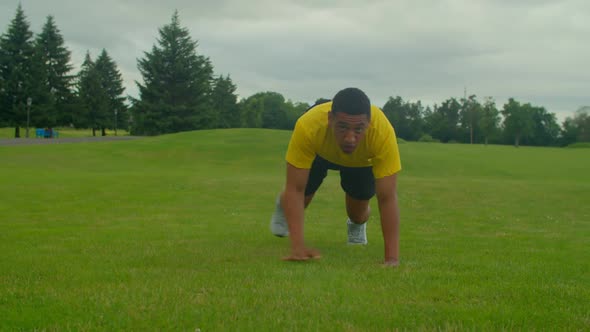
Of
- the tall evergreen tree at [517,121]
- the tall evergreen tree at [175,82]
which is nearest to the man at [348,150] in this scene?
the tall evergreen tree at [175,82]

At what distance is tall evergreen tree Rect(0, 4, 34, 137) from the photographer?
61938 millimetres

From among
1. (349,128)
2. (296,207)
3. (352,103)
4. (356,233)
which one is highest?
(352,103)

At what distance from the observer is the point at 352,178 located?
22.0 ft

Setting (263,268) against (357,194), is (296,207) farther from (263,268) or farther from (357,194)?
(357,194)

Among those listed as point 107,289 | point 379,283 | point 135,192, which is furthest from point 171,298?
point 135,192

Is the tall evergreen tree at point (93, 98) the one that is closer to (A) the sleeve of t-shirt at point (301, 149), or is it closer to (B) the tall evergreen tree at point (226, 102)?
(B) the tall evergreen tree at point (226, 102)

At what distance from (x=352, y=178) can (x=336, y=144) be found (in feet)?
3.69

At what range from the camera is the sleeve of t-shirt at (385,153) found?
541 cm

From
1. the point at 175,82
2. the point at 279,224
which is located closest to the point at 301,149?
the point at 279,224

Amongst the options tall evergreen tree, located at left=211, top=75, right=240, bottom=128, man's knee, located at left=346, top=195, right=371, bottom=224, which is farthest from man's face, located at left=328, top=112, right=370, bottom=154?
tall evergreen tree, located at left=211, top=75, right=240, bottom=128

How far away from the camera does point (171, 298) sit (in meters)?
3.92

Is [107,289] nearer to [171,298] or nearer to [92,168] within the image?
[171,298]

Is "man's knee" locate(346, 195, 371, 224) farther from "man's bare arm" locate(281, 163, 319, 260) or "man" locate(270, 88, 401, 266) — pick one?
"man's bare arm" locate(281, 163, 319, 260)

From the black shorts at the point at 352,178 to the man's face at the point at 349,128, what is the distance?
4.87ft
